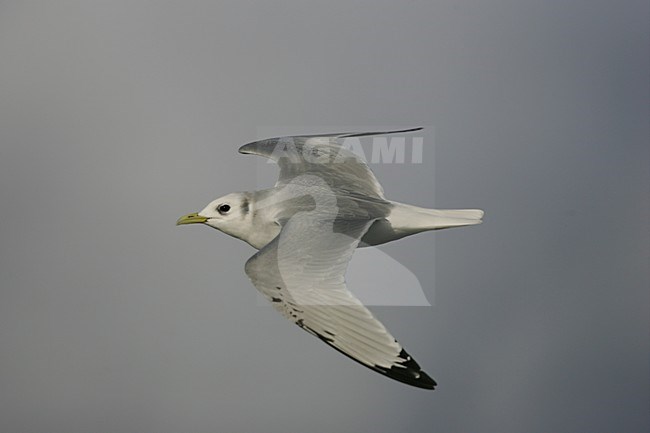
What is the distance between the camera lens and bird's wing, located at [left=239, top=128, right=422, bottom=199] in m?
2.19

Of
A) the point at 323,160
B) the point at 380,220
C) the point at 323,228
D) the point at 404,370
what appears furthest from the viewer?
the point at 323,160

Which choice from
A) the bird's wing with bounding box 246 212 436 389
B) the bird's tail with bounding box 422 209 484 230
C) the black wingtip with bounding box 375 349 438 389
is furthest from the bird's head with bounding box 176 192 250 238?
the black wingtip with bounding box 375 349 438 389

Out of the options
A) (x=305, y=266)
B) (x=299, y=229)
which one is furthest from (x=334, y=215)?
(x=305, y=266)

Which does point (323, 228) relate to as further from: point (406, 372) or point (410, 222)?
point (406, 372)

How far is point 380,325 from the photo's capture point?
64.0 inches

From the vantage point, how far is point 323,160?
224 centimetres

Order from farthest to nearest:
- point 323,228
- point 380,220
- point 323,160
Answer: point 323,160 < point 380,220 < point 323,228

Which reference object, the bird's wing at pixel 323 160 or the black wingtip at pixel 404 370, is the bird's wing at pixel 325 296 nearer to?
the black wingtip at pixel 404 370

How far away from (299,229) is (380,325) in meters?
0.33

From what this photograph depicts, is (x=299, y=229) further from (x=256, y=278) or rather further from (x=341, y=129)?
(x=341, y=129)

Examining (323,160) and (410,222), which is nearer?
(410,222)

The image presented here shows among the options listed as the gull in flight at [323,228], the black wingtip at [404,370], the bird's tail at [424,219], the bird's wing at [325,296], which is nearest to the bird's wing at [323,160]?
the gull in flight at [323,228]

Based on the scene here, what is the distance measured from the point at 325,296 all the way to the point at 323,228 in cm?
24

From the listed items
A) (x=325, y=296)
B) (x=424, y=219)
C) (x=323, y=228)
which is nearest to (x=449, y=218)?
(x=424, y=219)
